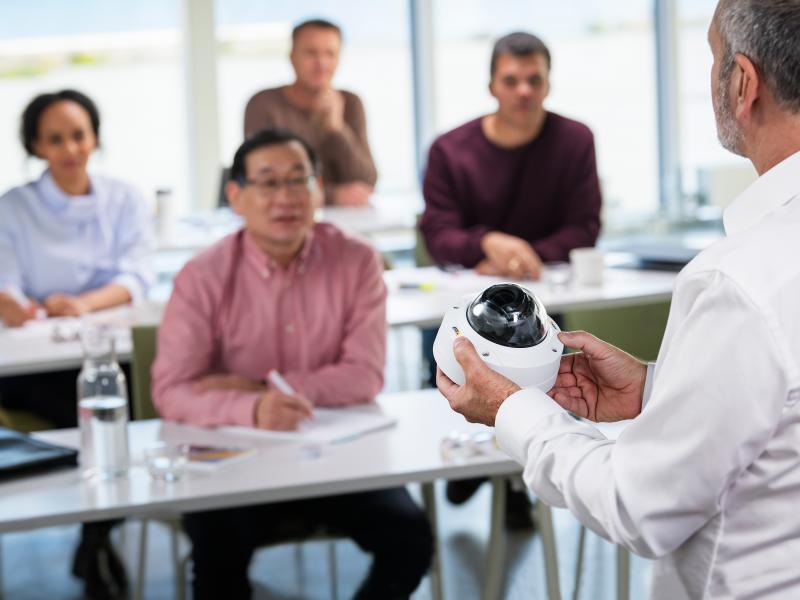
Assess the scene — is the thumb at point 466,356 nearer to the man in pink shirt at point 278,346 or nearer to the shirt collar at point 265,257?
the man in pink shirt at point 278,346

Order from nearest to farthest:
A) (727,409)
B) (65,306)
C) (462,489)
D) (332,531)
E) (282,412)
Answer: (727,409) < (282,412) < (332,531) < (65,306) < (462,489)

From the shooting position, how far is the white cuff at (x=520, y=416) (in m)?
1.39

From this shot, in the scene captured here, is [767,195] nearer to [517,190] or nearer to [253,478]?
[253,478]

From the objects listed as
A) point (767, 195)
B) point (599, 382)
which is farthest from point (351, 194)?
point (767, 195)

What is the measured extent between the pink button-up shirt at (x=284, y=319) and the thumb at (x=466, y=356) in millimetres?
1402

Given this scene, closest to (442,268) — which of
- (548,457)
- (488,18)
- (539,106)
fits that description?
(539,106)

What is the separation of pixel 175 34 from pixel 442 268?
457cm

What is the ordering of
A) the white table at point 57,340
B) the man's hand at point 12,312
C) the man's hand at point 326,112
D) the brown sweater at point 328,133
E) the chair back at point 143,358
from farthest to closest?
the man's hand at point 326,112 → the brown sweater at point 328,133 → the man's hand at point 12,312 → the white table at point 57,340 → the chair back at point 143,358

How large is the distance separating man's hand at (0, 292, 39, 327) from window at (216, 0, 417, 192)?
177 inches

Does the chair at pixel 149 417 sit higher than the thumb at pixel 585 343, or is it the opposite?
the thumb at pixel 585 343

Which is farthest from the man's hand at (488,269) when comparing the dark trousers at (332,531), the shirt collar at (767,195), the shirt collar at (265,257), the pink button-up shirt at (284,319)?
the shirt collar at (767,195)

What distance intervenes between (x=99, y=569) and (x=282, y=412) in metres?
1.44

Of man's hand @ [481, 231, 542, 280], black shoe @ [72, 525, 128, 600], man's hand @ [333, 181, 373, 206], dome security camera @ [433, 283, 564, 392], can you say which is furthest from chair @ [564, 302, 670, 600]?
man's hand @ [333, 181, 373, 206]

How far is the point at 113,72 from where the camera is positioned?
27.3 feet
